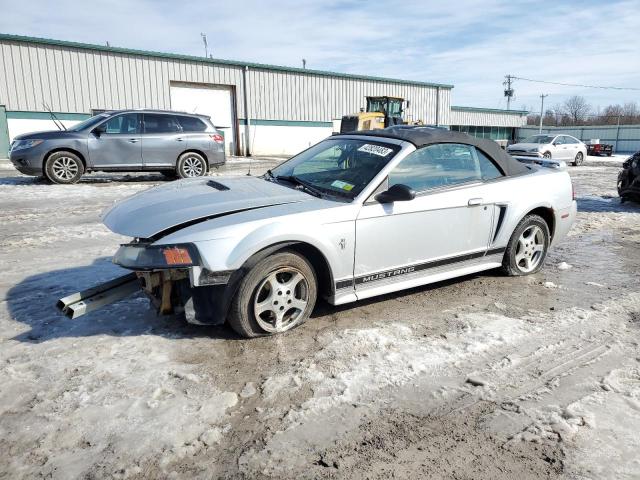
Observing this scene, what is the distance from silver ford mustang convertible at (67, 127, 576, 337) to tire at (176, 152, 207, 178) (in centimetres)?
822

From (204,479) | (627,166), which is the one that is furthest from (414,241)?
(627,166)

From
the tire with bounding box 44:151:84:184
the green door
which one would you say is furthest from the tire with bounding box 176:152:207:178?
the green door

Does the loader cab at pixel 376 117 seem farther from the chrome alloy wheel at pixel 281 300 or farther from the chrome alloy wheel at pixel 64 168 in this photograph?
the chrome alloy wheel at pixel 281 300

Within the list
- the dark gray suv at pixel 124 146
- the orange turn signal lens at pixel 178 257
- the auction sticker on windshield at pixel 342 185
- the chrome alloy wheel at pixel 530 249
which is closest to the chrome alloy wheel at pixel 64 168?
the dark gray suv at pixel 124 146

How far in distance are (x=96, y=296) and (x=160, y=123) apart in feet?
31.6

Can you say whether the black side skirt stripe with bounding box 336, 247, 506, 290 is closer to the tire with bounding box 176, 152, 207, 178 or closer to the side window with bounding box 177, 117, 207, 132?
the tire with bounding box 176, 152, 207, 178

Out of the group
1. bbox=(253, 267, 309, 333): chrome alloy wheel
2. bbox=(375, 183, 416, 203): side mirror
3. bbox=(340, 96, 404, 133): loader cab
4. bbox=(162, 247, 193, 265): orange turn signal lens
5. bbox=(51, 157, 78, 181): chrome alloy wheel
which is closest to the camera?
bbox=(162, 247, 193, 265): orange turn signal lens

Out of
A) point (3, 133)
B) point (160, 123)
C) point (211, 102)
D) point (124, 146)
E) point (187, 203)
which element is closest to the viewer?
point (187, 203)

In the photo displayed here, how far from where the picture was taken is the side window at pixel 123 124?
455 inches

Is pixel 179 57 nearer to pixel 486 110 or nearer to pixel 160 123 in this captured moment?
pixel 160 123

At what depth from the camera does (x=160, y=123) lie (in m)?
12.1

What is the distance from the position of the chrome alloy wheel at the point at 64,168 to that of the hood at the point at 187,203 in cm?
830

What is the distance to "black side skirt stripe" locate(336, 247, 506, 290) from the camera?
147 inches

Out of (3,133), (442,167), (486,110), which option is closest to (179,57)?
(3,133)
